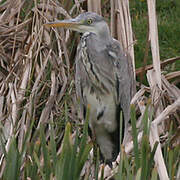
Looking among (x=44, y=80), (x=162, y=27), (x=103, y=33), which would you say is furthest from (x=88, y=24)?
(x=162, y=27)

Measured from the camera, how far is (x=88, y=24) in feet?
10.2

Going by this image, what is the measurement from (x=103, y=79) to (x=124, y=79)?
14 centimetres

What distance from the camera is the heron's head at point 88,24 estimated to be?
3008 millimetres

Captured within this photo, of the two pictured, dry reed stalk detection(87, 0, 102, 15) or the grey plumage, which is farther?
dry reed stalk detection(87, 0, 102, 15)

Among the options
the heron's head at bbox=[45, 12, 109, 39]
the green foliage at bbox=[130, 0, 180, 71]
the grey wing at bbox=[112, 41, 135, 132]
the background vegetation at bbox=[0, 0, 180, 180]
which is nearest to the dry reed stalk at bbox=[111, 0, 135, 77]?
the grey wing at bbox=[112, 41, 135, 132]

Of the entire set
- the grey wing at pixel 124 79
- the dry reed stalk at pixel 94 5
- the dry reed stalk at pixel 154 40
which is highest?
the dry reed stalk at pixel 94 5

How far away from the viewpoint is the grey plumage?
3.25 meters

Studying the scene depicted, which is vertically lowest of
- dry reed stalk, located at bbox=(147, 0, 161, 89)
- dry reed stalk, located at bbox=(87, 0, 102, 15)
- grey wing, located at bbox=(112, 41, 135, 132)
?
grey wing, located at bbox=(112, 41, 135, 132)

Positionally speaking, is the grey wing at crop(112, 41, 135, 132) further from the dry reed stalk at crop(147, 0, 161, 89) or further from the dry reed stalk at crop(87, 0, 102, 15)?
the dry reed stalk at crop(87, 0, 102, 15)

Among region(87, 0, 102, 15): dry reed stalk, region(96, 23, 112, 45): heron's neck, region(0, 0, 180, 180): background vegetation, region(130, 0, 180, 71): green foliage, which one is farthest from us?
region(130, 0, 180, 71): green foliage

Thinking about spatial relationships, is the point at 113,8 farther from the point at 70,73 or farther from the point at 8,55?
the point at 8,55

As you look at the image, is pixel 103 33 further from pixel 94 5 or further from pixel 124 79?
pixel 94 5

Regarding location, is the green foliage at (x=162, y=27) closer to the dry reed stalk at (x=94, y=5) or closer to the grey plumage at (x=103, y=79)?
the dry reed stalk at (x=94, y=5)

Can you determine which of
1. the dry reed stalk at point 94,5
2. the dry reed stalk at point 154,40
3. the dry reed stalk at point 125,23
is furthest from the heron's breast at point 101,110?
the dry reed stalk at point 94,5
